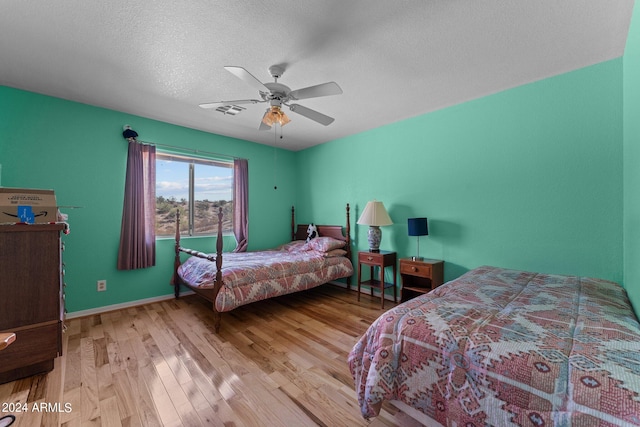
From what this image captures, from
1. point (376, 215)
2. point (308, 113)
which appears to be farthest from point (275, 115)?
point (376, 215)

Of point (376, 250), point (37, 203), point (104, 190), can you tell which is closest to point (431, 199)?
point (376, 250)

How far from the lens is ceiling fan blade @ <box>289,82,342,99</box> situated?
1.86 m

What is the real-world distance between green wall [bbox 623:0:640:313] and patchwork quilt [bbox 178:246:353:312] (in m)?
2.72

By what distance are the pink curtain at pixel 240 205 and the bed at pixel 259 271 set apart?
70cm

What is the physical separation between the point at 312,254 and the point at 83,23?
10.3 feet

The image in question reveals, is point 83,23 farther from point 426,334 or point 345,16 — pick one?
point 426,334

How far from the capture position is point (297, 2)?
1.54 metres

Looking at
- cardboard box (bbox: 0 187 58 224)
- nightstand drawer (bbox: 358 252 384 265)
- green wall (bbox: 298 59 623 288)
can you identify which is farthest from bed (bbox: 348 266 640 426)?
cardboard box (bbox: 0 187 58 224)

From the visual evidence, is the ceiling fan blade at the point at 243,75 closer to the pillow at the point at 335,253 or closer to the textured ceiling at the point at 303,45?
the textured ceiling at the point at 303,45

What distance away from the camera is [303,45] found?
75.4 inches

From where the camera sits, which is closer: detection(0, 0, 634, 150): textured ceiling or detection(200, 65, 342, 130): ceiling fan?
detection(0, 0, 634, 150): textured ceiling

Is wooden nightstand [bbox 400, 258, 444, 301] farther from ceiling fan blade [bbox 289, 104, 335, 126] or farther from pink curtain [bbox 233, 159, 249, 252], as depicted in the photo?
pink curtain [bbox 233, 159, 249, 252]

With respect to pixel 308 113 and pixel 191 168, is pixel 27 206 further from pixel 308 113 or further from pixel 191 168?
pixel 308 113

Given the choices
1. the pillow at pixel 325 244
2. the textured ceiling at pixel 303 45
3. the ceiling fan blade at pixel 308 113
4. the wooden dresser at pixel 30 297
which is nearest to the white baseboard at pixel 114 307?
the wooden dresser at pixel 30 297
